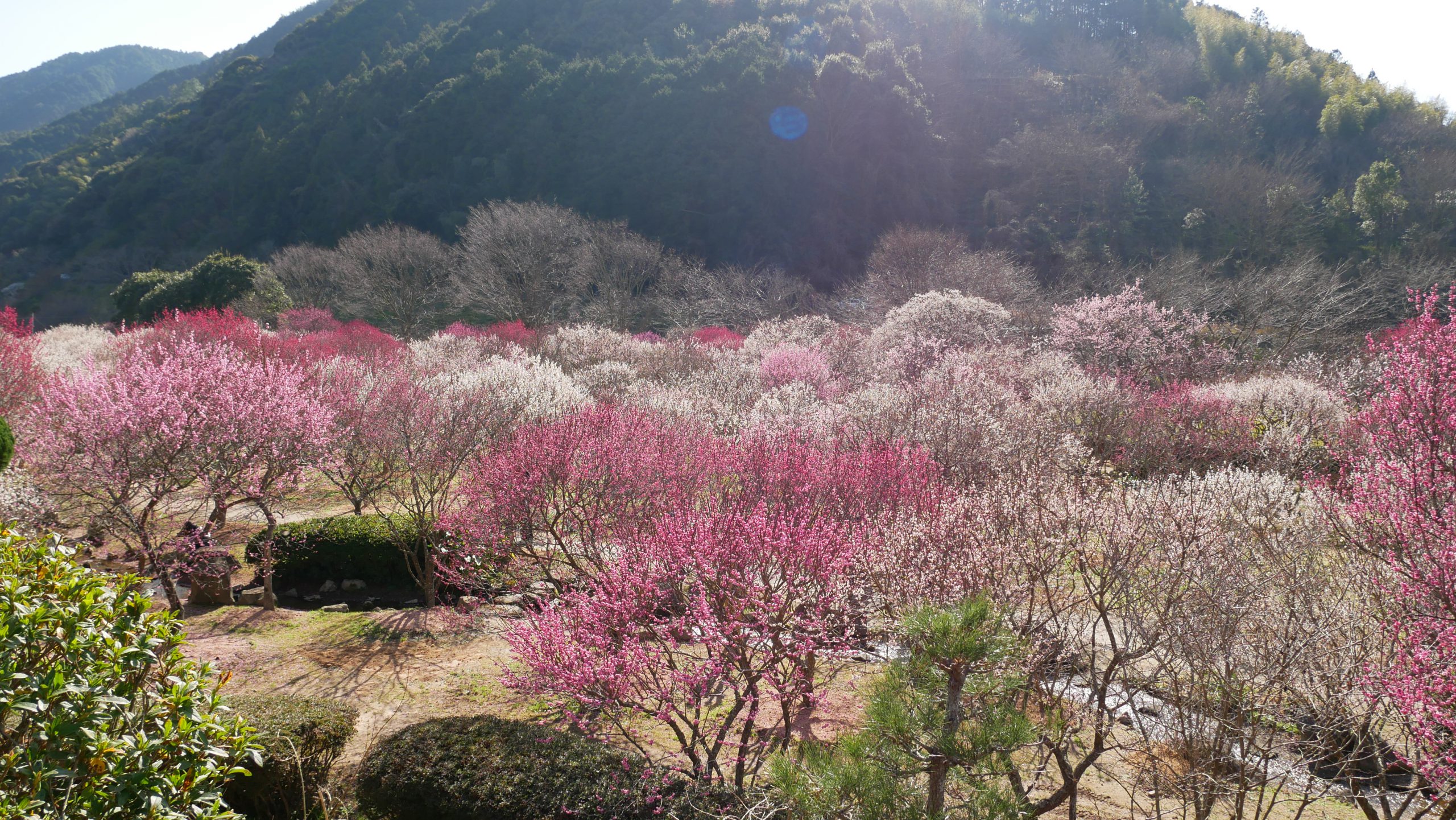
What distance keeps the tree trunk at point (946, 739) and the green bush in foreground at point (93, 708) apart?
3383 mm

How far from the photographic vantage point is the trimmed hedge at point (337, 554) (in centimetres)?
1123

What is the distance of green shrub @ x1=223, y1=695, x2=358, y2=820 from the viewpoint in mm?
5277

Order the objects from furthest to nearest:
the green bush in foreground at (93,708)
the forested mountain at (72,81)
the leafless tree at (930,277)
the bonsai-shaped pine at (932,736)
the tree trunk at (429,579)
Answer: the forested mountain at (72,81), the leafless tree at (930,277), the tree trunk at (429,579), the bonsai-shaped pine at (932,736), the green bush in foreground at (93,708)

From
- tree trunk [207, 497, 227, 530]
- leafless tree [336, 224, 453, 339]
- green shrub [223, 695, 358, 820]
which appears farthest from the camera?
leafless tree [336, 224, 453, 339]

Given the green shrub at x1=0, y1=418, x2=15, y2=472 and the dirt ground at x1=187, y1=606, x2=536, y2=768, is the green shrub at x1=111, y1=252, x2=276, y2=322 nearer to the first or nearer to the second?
the green shrub at x1=0, y1=418, x2=15, y2=472

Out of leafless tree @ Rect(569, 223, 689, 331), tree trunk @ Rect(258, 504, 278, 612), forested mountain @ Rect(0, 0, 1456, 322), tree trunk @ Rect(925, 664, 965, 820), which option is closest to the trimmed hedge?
tree trunk @ Rect(258, 504, 278, 612)

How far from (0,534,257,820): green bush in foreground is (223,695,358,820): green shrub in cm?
219

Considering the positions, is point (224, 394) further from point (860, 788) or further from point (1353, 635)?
point (1353, 635)

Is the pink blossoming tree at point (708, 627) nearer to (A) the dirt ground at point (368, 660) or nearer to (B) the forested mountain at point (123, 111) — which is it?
(A) the dirt ground at point (368, 660)

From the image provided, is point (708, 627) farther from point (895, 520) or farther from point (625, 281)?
point (625, 281)

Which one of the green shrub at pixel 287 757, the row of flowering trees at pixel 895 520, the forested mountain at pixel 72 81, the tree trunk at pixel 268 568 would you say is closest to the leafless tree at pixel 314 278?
the row of flowering trees at pixel 895 520

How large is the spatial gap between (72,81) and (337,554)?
10216cm

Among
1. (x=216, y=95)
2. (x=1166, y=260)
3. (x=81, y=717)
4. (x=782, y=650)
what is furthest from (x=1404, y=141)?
(x=216, y=95)

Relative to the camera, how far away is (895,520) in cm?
653
